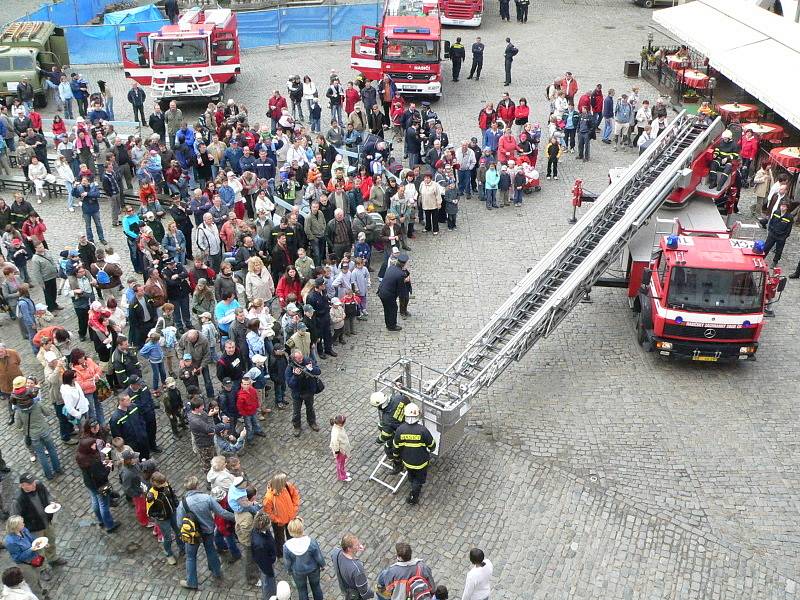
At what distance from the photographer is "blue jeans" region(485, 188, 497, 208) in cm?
2089

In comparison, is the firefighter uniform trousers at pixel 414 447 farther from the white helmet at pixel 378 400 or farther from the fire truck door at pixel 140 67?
the fire truck door at pixel 140 67

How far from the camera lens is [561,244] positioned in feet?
50.9

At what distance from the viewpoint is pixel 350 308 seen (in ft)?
51.2

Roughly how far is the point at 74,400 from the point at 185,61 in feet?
56.6

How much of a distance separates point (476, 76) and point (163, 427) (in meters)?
21.0

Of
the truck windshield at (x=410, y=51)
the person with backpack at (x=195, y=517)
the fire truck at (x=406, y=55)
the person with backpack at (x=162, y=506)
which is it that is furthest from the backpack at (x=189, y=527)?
the truck windshield at (x=410, y=51)

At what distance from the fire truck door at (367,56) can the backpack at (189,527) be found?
20.3 metres

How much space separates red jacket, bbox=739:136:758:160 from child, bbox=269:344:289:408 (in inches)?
556

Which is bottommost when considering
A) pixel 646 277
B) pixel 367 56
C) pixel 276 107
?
pixel 646 277

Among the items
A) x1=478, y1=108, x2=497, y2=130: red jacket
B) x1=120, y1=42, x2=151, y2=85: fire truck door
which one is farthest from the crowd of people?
x1=120, y1=42, x2=151, y2=85: fire truck door

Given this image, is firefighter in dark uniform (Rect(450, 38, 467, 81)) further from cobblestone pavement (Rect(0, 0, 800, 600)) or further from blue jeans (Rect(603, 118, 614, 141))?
cobblestone pavement (Rect(0, 0, 800, 600))

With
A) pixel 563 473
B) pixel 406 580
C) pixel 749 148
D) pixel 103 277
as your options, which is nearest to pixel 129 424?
pixel 103 277

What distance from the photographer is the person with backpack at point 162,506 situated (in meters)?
10.3

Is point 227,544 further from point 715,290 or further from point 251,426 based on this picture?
point 715,290
